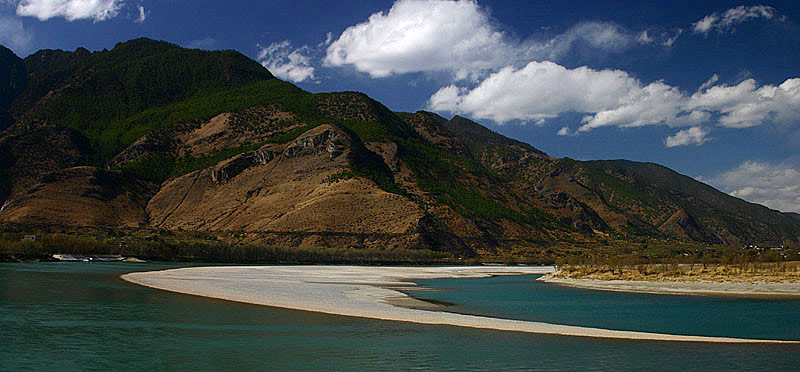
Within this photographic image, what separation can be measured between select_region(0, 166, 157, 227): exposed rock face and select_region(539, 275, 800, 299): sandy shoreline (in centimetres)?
14912

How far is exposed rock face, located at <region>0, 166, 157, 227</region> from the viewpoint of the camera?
161 metres

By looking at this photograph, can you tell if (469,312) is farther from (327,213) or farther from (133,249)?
(327,213)

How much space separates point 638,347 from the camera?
70.7 feet

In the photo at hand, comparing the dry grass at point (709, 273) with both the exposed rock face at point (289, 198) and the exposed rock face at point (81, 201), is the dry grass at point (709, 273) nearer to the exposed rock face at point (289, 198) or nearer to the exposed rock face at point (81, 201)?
the exposed rock face at point (289, 198)

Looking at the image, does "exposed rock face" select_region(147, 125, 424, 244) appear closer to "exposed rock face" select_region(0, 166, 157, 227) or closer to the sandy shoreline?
"exposed rock face" select_region(0, 166, 157, 227)

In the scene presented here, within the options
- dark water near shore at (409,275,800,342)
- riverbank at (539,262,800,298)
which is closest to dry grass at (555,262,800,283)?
riverbank at (539,262,800,298)

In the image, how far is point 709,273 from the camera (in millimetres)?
50250

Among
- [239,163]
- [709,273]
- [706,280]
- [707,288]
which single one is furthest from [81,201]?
[707,288]

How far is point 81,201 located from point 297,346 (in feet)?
583

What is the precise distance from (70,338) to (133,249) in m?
103

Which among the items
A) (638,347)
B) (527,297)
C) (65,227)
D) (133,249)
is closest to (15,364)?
(638,347)

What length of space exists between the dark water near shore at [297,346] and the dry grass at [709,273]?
17682 millimetres

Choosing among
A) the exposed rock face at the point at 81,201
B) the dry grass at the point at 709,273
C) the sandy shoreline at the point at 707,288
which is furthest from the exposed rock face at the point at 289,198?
the sandy shoreline at the point at 707,288

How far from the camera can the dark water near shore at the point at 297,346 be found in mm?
17953
